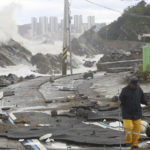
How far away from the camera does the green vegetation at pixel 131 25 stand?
214 ft

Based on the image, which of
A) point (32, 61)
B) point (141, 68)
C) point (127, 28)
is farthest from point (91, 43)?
point (141, 68)

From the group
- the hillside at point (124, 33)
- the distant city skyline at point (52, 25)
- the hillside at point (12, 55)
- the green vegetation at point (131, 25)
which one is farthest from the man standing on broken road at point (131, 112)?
the distant city skyline at point (52, 25)

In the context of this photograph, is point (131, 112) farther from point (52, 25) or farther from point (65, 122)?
point (52, 25)

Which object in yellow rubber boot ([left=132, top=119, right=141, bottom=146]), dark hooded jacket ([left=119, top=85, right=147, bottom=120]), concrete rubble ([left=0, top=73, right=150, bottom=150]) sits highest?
dark hooded jacket ([left=119, top=85, right=147, bottom=120])

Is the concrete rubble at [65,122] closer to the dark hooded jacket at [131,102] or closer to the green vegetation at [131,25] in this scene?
the dark hooded jacket at [131,102]

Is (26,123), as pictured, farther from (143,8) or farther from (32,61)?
(143,8)

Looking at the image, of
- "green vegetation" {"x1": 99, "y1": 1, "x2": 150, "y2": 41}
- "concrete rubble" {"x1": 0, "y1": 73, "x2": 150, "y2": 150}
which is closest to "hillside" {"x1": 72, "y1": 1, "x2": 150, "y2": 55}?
"green vegetation" {"x1": 99, "y1": 1, "x2": 150, "y2": 41}

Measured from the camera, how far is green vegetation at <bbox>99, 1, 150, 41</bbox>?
214ft

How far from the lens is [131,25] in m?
76.2

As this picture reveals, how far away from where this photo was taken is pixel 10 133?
8.22 metres

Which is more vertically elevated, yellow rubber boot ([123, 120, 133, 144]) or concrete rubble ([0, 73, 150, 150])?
yellow rubber boot ([123, 120, 133, 144])

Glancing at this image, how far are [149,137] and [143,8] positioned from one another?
58123 millimetres

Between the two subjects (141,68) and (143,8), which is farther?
(143,8)

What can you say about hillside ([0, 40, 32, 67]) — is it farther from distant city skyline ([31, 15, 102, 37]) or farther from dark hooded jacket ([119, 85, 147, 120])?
distant city skyline ([31, 15, 102, 37])
